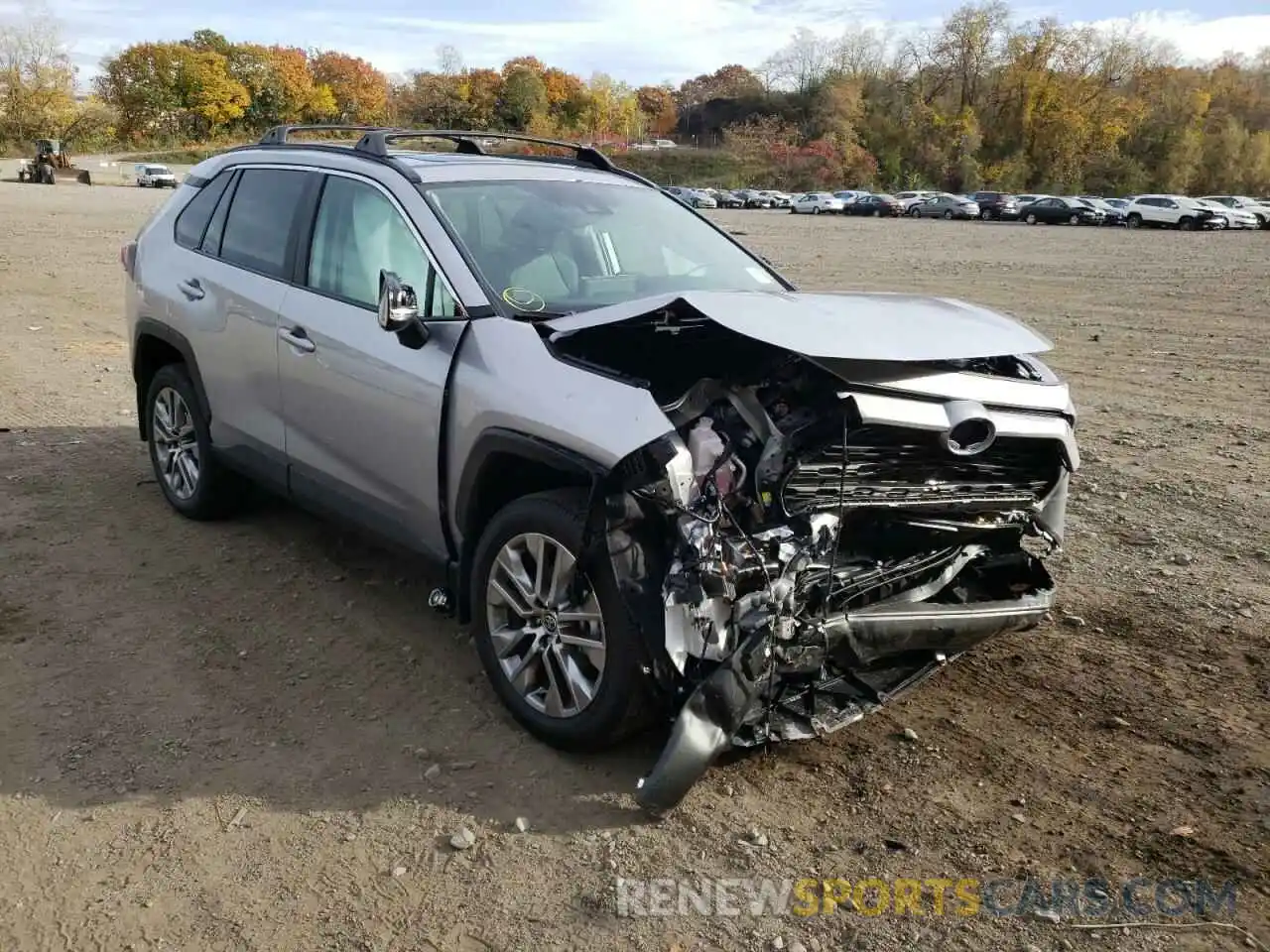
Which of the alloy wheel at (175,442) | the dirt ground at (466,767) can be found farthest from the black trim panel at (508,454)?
the alloy wheel at (175,442)

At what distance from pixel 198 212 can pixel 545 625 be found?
135 inches

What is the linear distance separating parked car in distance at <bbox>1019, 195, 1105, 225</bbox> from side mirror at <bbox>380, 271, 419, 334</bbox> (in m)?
50.3

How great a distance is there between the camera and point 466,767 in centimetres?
362

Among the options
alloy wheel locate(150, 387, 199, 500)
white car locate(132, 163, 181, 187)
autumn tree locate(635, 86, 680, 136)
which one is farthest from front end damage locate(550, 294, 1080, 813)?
autumn tree locate(635, 86, 680, 136)

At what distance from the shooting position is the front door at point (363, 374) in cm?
402

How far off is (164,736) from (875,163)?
338ft

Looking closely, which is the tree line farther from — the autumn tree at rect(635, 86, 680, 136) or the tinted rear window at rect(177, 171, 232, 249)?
the tinted rear window at rect(177, 171, 232, 249)

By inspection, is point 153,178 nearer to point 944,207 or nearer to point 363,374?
point 944,207

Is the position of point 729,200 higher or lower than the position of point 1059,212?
higher

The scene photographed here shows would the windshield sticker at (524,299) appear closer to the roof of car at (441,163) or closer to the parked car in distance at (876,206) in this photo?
the roof of car at (441,163)

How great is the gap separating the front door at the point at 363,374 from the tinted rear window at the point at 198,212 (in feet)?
3.66

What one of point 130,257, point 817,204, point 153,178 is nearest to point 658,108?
point 817,204

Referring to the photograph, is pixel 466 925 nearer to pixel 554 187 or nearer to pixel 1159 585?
pixel 554 187

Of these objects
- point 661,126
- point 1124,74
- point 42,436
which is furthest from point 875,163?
point 42,436
